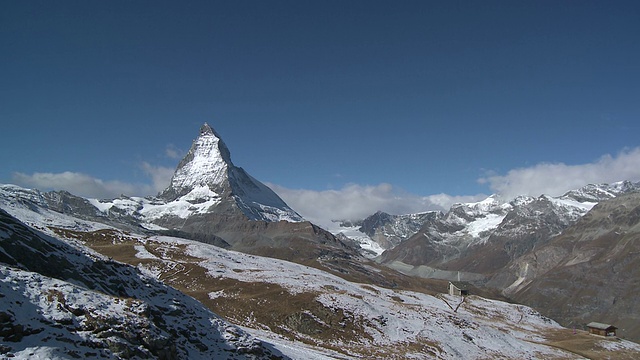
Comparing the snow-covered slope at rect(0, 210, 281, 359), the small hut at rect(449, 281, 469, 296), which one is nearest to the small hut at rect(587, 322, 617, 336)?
the small hut at rect(449, 281, 469, 296)

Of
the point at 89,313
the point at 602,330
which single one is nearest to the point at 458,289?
the point at 602,330

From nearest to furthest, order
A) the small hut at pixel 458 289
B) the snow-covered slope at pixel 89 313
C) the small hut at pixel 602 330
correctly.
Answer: the snow-covered slope at pixel 89 313
the small hut at pixel 602 330
the small hut at pixel 458 289

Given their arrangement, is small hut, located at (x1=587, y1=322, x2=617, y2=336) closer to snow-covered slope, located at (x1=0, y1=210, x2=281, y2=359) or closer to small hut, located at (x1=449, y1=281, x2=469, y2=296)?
small hut, located at (x1=449, y1=281, x2=469, y2=296)

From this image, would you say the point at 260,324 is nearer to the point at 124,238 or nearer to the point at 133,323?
the point at 133,323

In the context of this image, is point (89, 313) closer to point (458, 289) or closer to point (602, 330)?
point (602, 330)

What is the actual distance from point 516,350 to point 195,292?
51975 mm

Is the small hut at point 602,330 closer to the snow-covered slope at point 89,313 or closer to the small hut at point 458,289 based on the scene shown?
the small hut at point 458,289

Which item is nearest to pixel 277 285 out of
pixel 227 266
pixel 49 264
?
pixel 227 266

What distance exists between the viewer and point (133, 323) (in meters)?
24.6

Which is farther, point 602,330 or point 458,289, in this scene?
point 458,289

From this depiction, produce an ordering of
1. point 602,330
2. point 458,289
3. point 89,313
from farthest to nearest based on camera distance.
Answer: point 458,289 → point 602,330 → point 89,313

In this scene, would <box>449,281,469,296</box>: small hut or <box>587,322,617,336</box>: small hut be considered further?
<box>449,281,469,296</box>: small hut

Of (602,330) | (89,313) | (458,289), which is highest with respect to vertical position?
(458,289)

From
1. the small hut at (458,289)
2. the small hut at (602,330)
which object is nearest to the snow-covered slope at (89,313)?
the small hut at (602,330)
